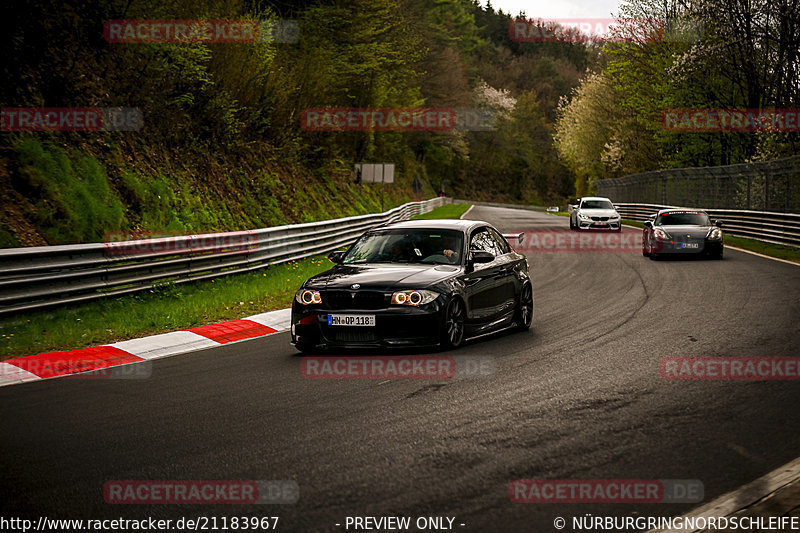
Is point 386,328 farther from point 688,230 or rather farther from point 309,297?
point 688,230

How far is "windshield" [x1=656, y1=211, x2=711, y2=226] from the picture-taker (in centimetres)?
2289

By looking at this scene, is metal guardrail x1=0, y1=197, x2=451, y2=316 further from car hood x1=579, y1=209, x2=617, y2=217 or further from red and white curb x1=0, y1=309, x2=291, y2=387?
car hood x1=579, y1=209, x2=617, y2=217

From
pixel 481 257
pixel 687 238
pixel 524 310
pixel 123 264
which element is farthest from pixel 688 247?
pixel 123 264

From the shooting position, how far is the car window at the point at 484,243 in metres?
10.5

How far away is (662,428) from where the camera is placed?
6.03 metres

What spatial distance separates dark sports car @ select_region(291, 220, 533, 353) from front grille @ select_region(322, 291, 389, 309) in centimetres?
1

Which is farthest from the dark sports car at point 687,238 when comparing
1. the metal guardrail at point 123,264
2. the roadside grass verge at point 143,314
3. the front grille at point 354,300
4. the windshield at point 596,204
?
the front grille at point 354,300

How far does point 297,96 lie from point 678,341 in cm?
2345

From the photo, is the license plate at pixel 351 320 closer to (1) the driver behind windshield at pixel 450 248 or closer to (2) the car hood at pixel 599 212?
(1) the driver behind windshield at pixel 450 248

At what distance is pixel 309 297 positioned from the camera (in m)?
9.08

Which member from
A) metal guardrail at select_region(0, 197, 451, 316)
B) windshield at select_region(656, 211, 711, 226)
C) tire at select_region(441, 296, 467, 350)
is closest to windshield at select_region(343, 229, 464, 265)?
tire at select_region(441, 296, 467, 350)

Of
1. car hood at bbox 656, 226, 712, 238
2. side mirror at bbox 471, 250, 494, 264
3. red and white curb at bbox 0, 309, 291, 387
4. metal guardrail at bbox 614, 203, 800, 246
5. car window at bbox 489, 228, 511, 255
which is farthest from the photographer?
metal guardrail at bbox 614, 203, 800, 246

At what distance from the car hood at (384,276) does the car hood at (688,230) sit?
1413 cm

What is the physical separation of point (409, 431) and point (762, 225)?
24605 mm
